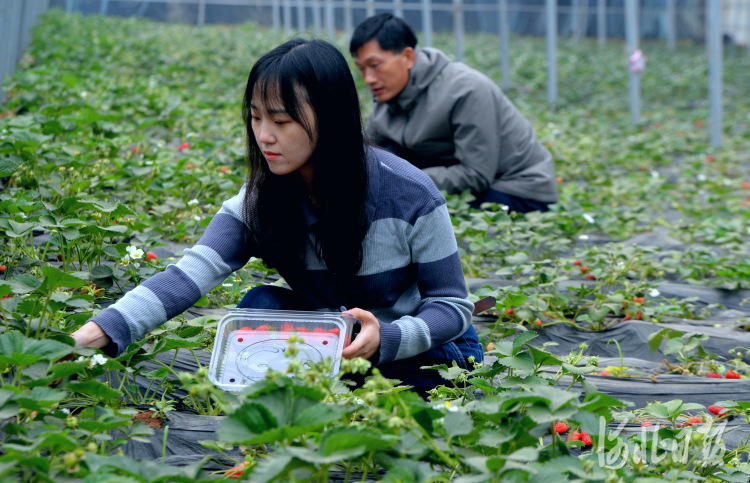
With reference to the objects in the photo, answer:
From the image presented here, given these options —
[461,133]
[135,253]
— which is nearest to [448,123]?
[461,133]

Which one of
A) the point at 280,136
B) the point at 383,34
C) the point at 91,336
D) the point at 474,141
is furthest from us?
the point at 474,141

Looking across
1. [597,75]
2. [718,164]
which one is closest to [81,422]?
[718,164]

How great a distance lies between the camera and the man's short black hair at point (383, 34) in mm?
3396

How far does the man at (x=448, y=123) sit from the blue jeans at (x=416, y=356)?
1736mm

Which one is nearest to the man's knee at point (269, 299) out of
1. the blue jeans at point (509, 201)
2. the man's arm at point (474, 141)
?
the man's arm at point (474, 141)

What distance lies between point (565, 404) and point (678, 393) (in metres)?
1.10

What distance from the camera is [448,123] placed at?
3.68 metres

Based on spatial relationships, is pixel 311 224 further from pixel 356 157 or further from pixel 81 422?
pixel 81 422

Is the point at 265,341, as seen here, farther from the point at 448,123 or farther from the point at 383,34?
the point at 448,123

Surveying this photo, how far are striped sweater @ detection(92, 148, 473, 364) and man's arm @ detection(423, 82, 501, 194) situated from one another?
1.76m

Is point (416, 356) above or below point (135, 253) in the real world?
below

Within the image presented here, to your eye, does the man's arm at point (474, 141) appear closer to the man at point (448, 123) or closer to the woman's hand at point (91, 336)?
the man at point (448, 123)

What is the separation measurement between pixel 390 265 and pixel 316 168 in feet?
1.03

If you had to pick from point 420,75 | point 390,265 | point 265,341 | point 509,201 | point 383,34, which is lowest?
point 509,201
